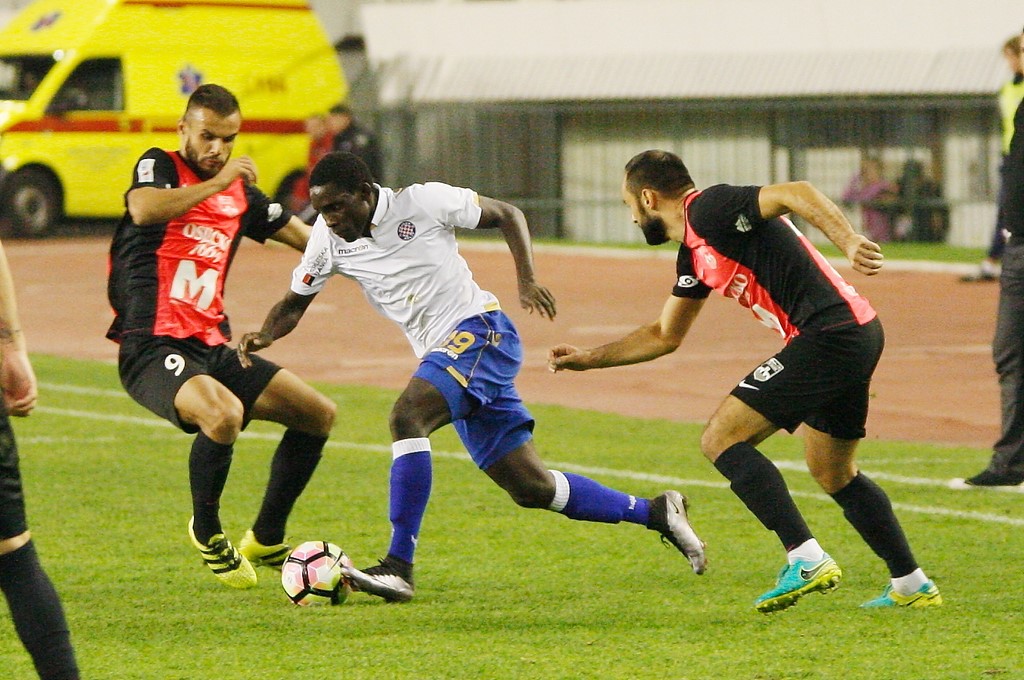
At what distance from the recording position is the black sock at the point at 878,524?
675 centimetres

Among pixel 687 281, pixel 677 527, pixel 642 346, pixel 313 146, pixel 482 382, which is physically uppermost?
pixel 687 281

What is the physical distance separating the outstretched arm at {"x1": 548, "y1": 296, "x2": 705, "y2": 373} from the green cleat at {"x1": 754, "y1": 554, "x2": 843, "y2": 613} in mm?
1041

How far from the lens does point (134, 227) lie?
7.64m

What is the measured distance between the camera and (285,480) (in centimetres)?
767

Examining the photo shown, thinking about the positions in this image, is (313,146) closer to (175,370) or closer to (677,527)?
(175,370)

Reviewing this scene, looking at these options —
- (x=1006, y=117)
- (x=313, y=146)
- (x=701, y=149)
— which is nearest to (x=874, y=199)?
(x=701, y=149)

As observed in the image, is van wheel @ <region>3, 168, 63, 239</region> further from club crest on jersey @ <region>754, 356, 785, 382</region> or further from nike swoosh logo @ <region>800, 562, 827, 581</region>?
nike swoosh logo @ <region>800, 562, 827, 581</region>

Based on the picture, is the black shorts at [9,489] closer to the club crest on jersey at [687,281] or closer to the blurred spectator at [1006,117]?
the club crest on jersey at [687,281]

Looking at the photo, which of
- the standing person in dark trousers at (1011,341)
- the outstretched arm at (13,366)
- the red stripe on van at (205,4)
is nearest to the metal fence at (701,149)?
the red stripe on van at (205,4)

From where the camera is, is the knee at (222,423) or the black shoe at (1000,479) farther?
the black shoe at (1000,479)

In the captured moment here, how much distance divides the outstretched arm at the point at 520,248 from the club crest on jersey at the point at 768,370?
93 centimetres

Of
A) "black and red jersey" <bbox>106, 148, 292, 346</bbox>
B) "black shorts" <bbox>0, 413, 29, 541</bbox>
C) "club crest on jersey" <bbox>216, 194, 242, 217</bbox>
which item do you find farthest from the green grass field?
"club crest on jersey" <bbox>216, 194, 242, 217</bbox>

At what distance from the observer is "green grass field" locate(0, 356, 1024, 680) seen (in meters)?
6.03

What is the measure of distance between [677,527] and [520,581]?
2.21 feet
